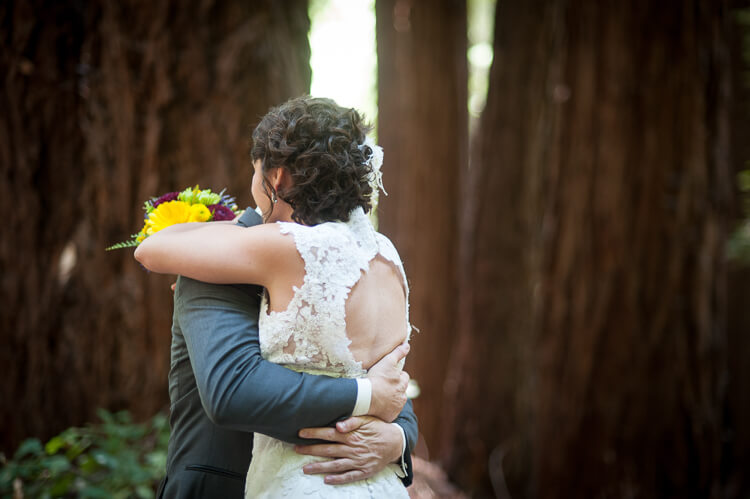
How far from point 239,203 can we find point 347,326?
1911mm

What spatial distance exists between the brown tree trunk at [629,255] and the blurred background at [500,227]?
0.02 meters

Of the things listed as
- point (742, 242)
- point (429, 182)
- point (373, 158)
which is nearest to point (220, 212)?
point (373, 158)

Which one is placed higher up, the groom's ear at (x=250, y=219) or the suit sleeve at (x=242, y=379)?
the groom's ear at (x=250, y=219)

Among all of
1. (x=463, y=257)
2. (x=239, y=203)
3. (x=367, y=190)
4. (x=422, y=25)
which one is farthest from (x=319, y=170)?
(x=422, y=25)

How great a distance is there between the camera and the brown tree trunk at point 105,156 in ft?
11.0

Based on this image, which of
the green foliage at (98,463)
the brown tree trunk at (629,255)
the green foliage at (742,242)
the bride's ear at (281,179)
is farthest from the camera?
the green foliage at (742,242)

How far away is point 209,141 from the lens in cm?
340

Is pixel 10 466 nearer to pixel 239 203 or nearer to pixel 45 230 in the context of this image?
pixel 45 230

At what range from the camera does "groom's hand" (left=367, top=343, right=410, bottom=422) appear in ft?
5.72

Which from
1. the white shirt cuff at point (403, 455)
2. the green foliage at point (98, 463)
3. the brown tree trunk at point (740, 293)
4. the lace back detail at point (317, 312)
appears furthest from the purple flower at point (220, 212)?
the brown tree trunk at point (740, 293)

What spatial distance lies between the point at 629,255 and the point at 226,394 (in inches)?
144

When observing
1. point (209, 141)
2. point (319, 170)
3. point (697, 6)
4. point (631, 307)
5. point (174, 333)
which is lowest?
point (631, 307)

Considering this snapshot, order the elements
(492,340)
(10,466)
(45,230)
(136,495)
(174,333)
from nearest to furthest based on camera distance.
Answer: (174,333) → (10,466) → (136,495) → (45,230) → (492,340)

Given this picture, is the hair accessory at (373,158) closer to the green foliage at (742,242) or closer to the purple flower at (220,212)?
the purple flower at (220,212)
